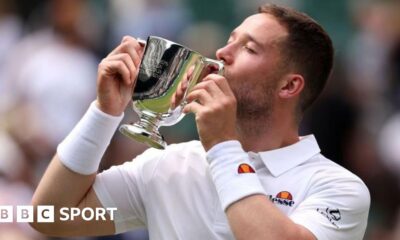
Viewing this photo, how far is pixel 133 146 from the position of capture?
699 cm

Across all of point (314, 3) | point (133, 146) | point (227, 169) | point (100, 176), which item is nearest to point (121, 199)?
point (100, 176)

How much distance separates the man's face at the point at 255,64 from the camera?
389 centimetres

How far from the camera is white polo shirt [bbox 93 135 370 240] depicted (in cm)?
372

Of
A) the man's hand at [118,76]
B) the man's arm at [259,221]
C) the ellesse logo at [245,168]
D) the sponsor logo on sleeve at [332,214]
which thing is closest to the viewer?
the man's arm at [259,221]

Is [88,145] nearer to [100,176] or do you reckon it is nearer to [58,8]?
[100,176]

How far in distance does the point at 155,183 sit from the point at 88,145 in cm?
28

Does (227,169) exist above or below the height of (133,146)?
above

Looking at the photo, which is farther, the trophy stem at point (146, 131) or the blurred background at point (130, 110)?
the blurred background at point (130, 110)

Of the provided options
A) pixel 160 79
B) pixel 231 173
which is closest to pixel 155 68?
pixel 160 79

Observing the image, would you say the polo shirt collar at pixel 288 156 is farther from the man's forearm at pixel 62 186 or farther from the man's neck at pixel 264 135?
the man's forearm at pixel 62 186

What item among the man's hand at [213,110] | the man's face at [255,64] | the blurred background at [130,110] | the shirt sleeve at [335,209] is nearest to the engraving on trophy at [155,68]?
the man's hand at [213,110]

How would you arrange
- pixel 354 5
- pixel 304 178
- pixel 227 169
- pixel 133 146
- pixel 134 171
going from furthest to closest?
pixel 354 5 < pixel 133 146 < pixel 134 171 < pixel 304 178 < pixel 227 169

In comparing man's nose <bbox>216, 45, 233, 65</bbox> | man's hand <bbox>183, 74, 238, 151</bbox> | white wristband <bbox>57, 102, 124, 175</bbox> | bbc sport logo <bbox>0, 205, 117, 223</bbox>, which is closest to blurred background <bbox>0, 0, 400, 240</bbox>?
bbc sport logo <bbox>0, 205, 117, 223</bbox>

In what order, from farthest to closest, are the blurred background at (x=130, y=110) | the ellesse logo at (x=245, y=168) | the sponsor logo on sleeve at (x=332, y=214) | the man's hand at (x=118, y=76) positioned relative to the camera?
the blurred background at (x=130, y=110), the man's hand at (x=118, y=76), the sponsor logo on sleeve at (x=332, y=214), the ellesse logo at (x=245, y=168)
